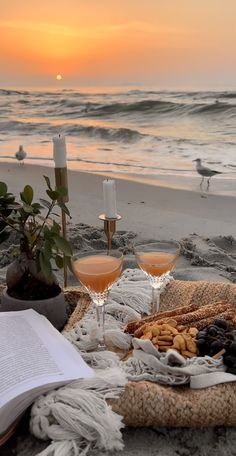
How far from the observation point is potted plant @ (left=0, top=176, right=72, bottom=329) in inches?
63.0

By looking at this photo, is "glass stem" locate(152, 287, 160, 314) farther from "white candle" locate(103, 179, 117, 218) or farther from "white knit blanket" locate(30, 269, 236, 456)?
"white candle" locate(103, 179, 117, 218)

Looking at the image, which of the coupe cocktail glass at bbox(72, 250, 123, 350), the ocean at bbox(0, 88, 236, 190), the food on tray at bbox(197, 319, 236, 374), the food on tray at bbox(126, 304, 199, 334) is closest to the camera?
the food on tray at bbox(197, 319, 236, 374)

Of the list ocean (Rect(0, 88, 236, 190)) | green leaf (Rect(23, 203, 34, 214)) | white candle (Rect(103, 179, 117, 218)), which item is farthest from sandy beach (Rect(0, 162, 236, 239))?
green leaf (Rect(23, 203, 34, 214))

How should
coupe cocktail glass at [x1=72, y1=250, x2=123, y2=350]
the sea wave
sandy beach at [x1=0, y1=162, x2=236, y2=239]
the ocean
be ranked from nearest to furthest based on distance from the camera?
coupe cocktail glass at [x1=72, y1=250, x2=123, y2=350]
sandy beach at [x1=0, y1=162, x2=236, y2=239]
the ocean
the sea wave

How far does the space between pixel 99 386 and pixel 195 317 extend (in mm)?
402

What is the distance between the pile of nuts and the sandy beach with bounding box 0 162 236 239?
2192 millimetres

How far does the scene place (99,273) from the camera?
59.6 inches

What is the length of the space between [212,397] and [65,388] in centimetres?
35

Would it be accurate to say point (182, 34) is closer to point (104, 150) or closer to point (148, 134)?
point (148, 134)

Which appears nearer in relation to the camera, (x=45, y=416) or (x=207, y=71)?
(x=45, y=416)

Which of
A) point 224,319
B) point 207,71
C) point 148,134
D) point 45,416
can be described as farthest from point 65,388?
point 207,71

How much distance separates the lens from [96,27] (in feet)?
42.0

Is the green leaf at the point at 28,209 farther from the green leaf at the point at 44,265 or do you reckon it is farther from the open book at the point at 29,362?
the open book at the point at 29,362

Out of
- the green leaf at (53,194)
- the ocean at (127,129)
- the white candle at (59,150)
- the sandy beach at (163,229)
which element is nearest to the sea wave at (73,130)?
the ocean at (127,129)
